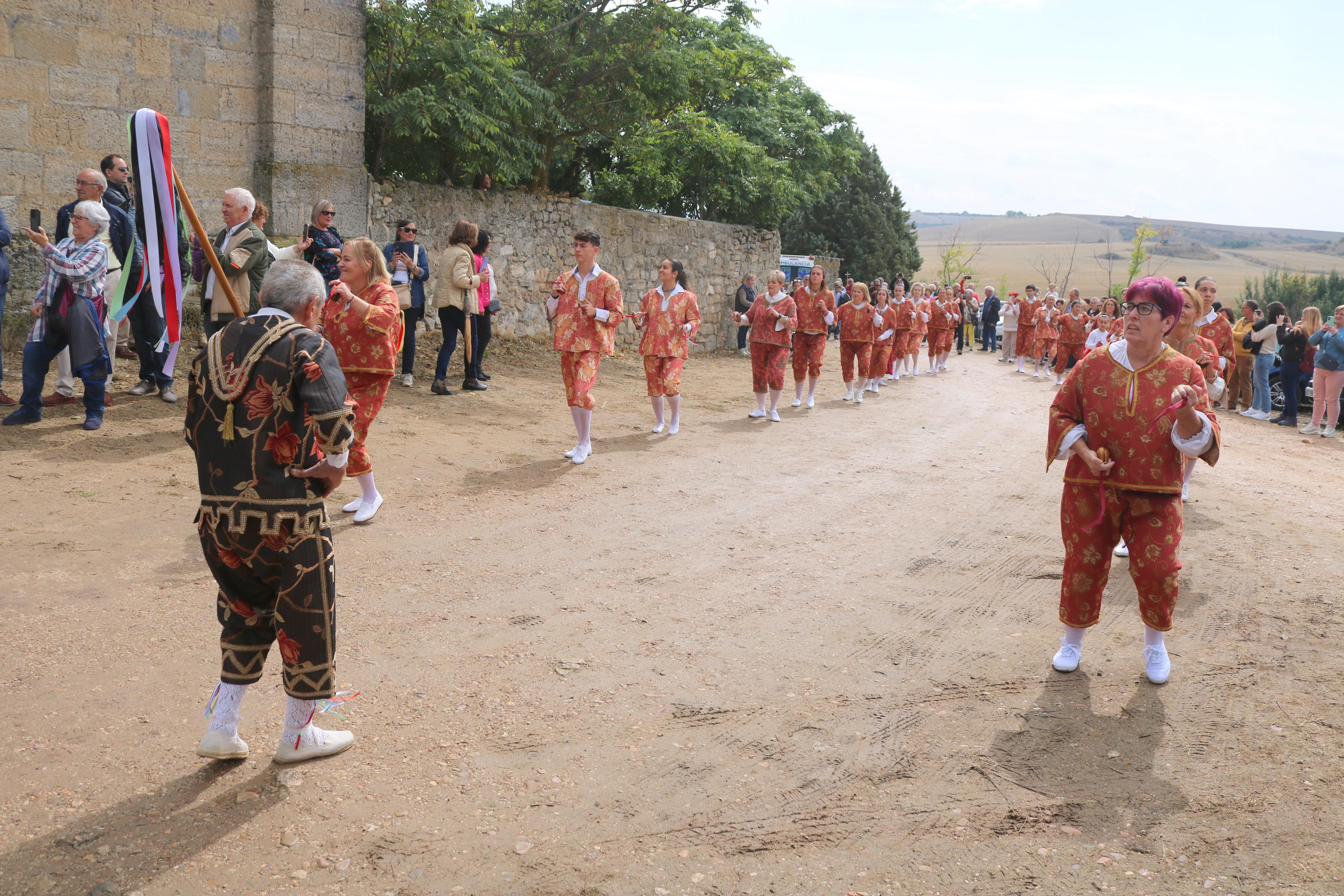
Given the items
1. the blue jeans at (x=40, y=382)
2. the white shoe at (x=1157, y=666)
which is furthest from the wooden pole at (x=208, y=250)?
the blue jeans at (x=40, y=382)

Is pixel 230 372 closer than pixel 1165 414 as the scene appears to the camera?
Yes

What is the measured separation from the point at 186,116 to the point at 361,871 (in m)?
9.62

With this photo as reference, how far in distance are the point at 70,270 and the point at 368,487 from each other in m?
3.16

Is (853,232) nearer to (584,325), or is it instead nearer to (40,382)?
(584,325)

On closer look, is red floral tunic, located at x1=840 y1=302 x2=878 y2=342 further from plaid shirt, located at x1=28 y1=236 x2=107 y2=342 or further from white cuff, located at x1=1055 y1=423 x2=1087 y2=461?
white cuff, located at x1=1055 y1=423 x2=1087 y2=461

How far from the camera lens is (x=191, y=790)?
3213 mm

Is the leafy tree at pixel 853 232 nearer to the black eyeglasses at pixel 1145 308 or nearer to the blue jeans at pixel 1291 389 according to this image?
the blue jeans at pixel 1291 389

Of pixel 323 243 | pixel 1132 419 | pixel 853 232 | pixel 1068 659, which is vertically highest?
pixel 853 232

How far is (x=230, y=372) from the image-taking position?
3.08 m

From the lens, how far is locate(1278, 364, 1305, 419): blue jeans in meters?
14.8

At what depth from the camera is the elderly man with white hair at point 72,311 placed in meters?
7.42

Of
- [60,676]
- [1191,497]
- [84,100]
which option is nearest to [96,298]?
[84,100]

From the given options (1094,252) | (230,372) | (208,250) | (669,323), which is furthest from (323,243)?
(1094,252)

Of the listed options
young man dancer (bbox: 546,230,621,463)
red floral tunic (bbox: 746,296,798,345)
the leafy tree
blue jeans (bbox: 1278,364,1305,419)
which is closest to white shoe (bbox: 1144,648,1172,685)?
young man dancer (bbox: 546,230,621,463)
